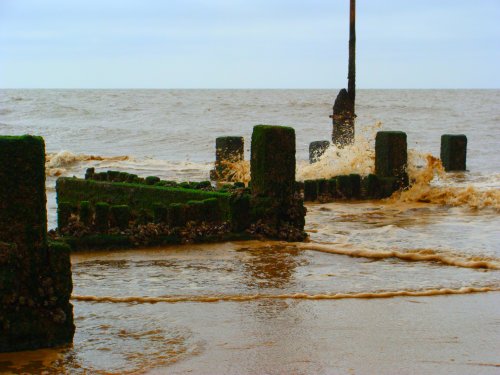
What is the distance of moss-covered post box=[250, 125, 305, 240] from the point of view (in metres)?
8.48

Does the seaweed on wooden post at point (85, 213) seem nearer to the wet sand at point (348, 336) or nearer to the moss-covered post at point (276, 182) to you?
the moss-covered post at point (276, 182)

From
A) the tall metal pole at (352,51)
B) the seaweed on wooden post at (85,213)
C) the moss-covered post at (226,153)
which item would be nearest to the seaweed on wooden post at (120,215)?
the seaweed on wooden post at (85,213)

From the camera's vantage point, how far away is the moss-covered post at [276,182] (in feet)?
27.8

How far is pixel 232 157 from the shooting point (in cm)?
1600

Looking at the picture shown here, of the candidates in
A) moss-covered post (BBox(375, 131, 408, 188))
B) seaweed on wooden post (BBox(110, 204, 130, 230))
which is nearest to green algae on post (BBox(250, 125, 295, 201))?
seaweed on wooden post (BBox(110, 204, 130, 230))

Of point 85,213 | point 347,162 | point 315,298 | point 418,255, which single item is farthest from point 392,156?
point 315,298

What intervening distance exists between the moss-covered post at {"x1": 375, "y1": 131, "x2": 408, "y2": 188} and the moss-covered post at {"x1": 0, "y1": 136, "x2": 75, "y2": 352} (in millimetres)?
8451

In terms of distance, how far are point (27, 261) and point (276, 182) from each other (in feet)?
13.4

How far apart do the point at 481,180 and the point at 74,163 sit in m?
11.3

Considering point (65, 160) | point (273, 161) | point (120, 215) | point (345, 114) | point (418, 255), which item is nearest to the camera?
point (418, 255)

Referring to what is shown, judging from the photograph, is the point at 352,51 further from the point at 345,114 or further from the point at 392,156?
the point at 392,156

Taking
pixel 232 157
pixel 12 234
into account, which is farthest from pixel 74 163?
pixel 12 234

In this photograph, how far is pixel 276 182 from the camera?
8.59m

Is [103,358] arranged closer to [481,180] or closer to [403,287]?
[403,287]
